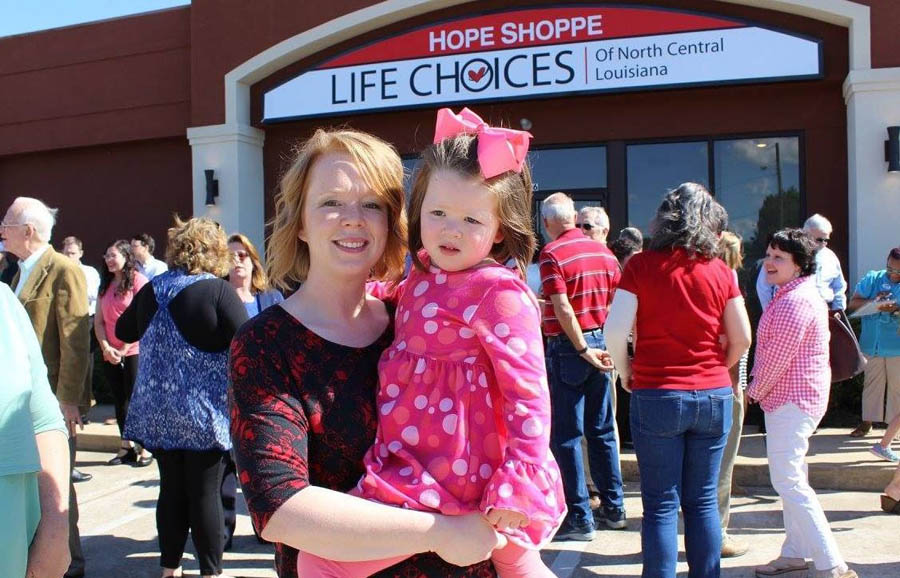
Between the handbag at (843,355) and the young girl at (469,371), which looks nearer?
the young girl at (469,371)

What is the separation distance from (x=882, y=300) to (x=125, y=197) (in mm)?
10163

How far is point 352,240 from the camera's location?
1.73 meters

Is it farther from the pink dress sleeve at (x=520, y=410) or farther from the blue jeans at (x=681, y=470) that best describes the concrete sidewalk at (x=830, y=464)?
the pink dress sleeve at (x=520, y=410)

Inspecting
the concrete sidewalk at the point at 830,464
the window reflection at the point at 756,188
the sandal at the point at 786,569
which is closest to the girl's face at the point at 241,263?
the concrete sidewalk at the point at 830,464

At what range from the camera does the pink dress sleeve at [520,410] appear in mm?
1594

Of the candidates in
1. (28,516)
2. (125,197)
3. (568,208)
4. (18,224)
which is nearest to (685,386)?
(568,208)

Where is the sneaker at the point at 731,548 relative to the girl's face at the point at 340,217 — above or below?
below

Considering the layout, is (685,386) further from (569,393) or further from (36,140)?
(36,140)

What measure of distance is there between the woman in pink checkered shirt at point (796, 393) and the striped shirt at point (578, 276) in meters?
1.21

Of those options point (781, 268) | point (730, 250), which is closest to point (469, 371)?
point (781, 268)

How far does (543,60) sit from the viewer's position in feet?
31.5

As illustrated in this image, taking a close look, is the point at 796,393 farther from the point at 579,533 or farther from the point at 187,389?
the point at 187,389

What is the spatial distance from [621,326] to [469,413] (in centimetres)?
248

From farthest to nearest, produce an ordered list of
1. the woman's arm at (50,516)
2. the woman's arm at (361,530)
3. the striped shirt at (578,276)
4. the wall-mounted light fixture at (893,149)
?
the wall-mounted light fixture at (893,149)
the striped shirt at (578,276)
the woman's arm at (50,516)
the woman's arm at (361,530)
